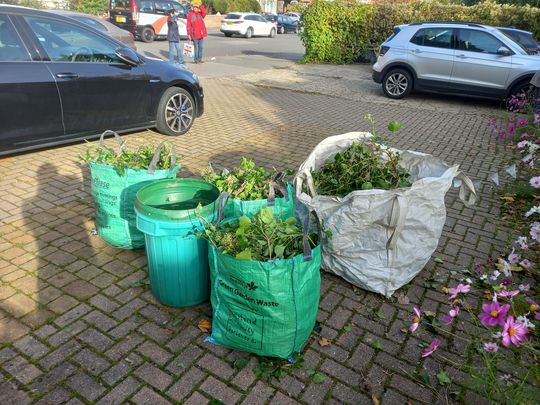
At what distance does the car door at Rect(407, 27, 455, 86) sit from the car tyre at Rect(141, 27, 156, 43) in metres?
14.0

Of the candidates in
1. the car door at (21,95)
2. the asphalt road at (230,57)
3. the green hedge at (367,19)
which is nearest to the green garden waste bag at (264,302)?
the car door at (21,95)

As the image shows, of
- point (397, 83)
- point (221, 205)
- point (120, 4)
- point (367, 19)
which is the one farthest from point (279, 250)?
point (120, 4)

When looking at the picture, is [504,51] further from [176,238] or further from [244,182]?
[176,238]

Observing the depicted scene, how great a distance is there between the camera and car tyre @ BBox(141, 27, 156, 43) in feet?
65.0

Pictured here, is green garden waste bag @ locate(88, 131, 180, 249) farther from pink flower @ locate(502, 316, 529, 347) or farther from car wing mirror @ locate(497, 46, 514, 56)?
car wing mirror @ locate(497, 46, 514, 56)

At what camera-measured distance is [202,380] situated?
7.94ft

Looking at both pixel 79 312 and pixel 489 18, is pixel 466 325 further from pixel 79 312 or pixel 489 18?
pixel 489 18

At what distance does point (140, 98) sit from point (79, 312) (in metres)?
3.93

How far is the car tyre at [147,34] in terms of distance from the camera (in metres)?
19.8

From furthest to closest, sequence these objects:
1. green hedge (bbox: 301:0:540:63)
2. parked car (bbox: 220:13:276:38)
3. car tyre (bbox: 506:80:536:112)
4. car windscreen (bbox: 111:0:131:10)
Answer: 1. parked car (bbox: 220:13:276:38)
2. car windscreen (bbox: 111:0:131:10)
3. green hedge (bbox: 301:0:540:63)
4. car tyre (bbox: 506:80:536:112)

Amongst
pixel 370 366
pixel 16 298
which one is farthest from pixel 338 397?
pixel 16 298

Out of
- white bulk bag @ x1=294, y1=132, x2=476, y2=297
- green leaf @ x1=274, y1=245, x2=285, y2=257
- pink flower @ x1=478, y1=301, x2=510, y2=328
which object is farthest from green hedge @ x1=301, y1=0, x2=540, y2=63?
pink flower @ x1=478, y1=301, x2=510, y2=328

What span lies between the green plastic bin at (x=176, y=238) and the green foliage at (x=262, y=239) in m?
0.20

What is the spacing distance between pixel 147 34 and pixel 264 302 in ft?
67.1
